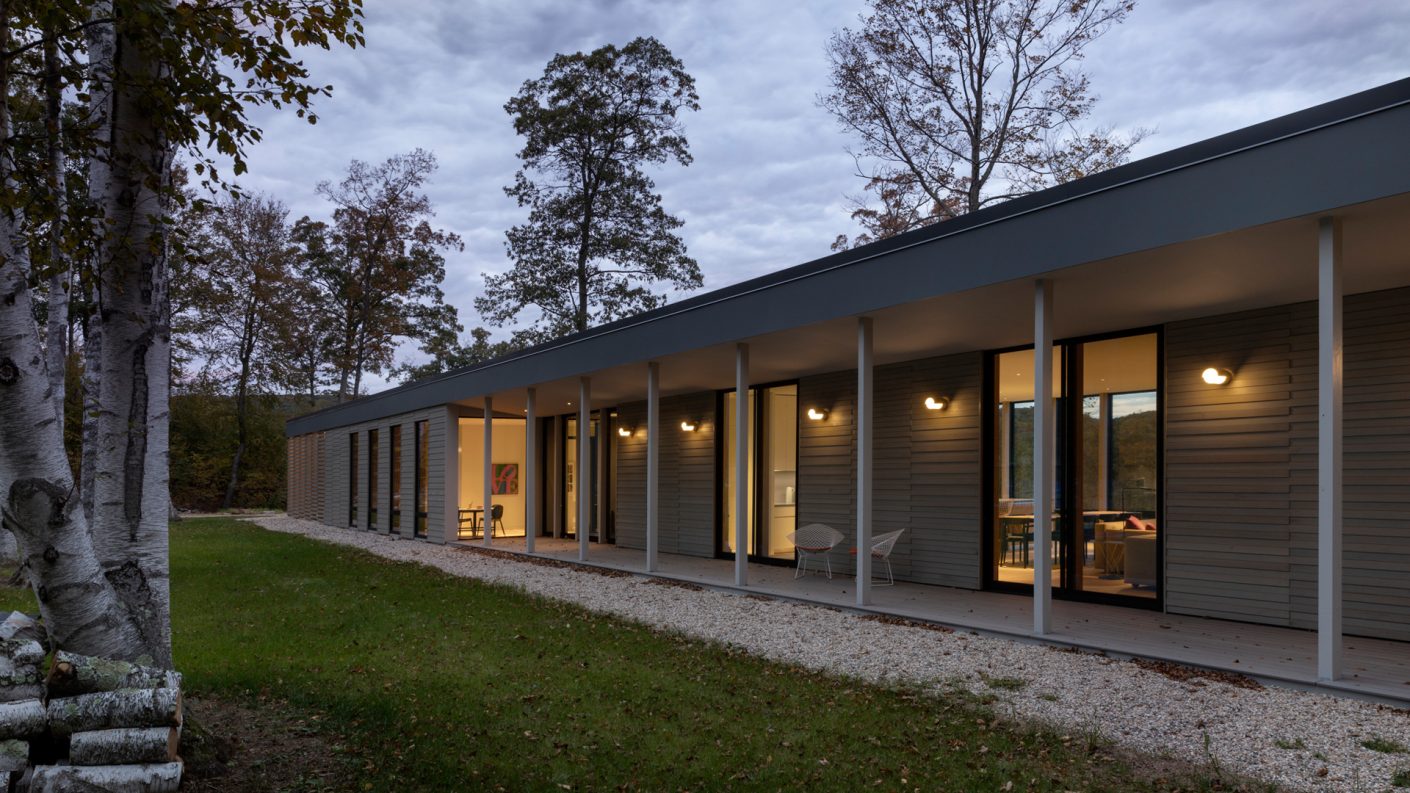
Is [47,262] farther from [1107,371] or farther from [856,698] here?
[1107,371]

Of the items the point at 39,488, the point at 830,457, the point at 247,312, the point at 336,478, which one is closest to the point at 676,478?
the point at 830,457

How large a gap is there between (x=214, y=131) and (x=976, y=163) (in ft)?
50.6

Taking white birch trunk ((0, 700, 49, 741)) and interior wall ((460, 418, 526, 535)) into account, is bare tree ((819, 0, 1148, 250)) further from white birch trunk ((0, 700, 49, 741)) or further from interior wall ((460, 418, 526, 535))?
white birch trunk ((0, 700, 49, 741))

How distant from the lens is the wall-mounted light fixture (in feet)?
24.9

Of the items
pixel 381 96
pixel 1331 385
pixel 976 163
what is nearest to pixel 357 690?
pixel 1331 385

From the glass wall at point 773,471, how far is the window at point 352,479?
12.8 m

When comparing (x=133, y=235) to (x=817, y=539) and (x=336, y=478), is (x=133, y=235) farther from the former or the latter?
(x=336, y=478)

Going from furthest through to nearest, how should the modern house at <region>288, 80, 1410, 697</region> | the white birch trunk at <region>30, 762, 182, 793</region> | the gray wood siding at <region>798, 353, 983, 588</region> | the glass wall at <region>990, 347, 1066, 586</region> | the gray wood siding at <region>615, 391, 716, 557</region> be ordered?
1. the gray wood siding at <region>615, 391, 716, 557</region>
2. the gray wood siding at <region>798, 353, 983, 588</region>
3. the glass wall at <region>990, 347, 1066, 586</region>
4. the modern house at <region>288, 80, 1410, 697</region>
5. the white birch trunk at <region>30, 762, 182, 793</region>

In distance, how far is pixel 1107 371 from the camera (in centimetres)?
855

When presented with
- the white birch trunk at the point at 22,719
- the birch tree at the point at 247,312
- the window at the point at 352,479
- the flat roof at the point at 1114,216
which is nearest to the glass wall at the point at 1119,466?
the flat roof at the point at 1114,216

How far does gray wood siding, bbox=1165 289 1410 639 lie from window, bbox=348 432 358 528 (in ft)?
61.3

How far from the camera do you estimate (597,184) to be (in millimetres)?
26109

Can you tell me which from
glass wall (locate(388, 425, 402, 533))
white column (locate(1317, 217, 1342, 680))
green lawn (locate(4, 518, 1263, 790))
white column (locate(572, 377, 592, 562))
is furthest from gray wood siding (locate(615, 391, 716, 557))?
white column (locate(1317, 217, 1342, 680))

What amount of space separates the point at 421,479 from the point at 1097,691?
15433 millimetres
